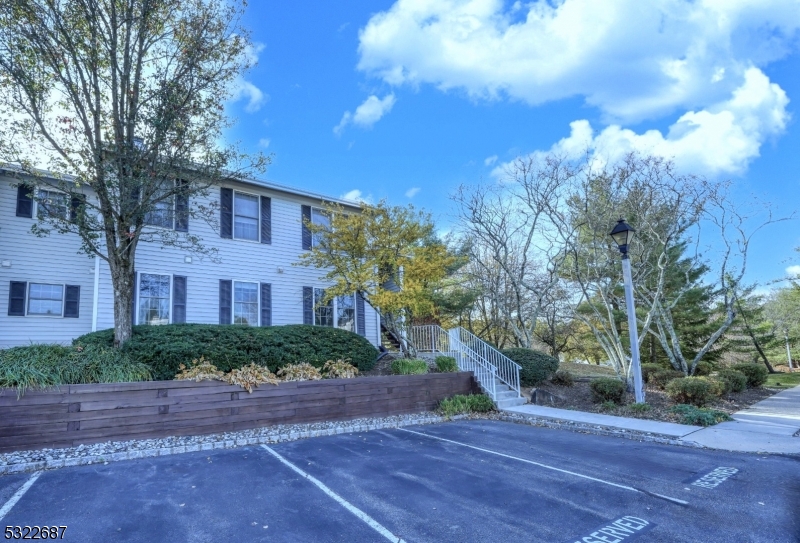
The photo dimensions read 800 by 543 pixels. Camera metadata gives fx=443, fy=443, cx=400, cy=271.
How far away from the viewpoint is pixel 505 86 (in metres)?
13.3

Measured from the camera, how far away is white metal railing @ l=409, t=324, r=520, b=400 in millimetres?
11086

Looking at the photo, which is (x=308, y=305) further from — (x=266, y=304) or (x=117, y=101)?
(x=117, y=101)

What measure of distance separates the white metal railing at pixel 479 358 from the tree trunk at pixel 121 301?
23.7 feet

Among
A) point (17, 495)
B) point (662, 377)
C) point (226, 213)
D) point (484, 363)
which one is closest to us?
point (17, 495)

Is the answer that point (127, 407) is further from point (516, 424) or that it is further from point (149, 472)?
point (516, 424)

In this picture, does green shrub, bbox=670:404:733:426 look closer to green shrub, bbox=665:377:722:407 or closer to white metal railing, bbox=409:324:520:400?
green shrub, bbox=665:377:722:407

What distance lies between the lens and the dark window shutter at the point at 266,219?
13.0 metres

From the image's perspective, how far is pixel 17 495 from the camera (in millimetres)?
4453

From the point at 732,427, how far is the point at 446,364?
593 cm

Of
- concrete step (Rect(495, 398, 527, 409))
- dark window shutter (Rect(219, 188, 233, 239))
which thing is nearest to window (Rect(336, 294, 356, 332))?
dark window shutter (Rect(219, 188, 233, 239))

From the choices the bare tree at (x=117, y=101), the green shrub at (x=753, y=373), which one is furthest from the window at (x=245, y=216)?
the green shrub at (x=753, y=373)

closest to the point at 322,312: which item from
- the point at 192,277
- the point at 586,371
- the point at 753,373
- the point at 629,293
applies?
the point at 192,277

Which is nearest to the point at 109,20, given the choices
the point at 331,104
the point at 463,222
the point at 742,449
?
the point at 331,104

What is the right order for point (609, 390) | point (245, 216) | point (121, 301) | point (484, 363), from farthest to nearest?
1. point (245, 216)
2. point (484, 363)
3. point (609, 390)
4. point (121, 301)
